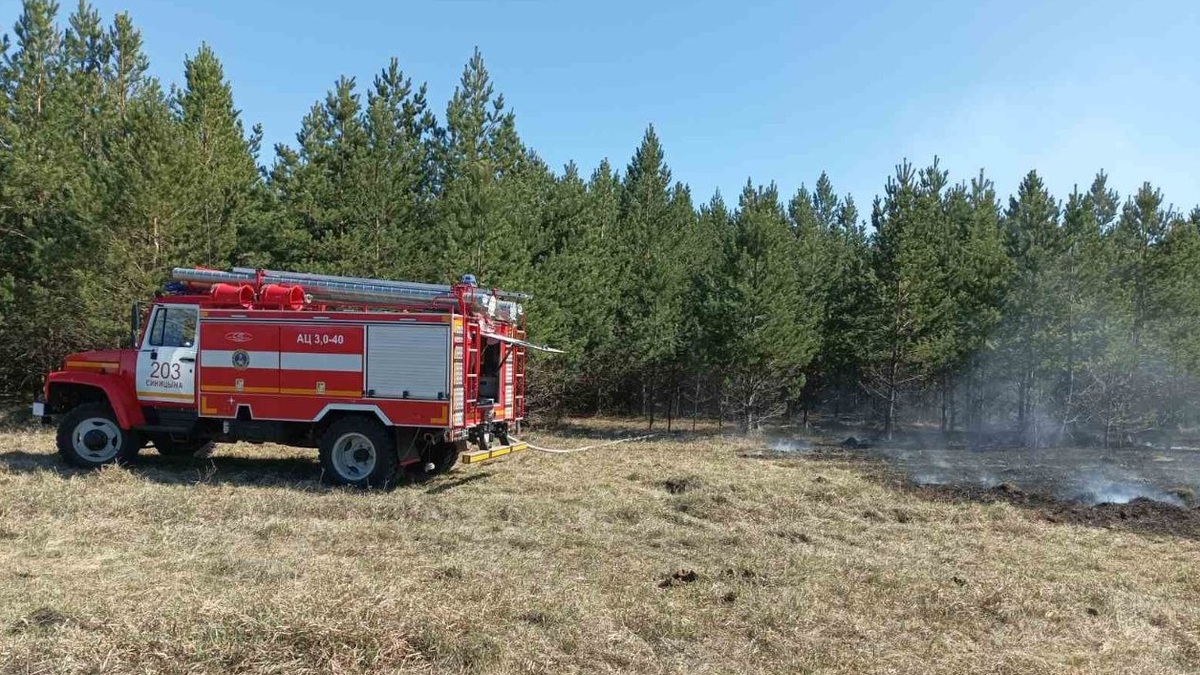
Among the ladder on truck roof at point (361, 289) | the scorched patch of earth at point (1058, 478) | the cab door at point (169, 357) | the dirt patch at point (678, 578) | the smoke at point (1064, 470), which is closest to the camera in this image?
the dirt patch at point (678, 578)

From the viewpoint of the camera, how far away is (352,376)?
444 inches

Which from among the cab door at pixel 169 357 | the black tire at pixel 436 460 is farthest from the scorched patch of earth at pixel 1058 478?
the cab door at pixel 169 357

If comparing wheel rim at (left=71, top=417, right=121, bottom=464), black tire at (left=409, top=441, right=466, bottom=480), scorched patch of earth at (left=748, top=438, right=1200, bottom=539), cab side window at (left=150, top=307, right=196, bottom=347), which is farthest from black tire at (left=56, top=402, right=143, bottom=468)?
scorched patch of earth at (left=748, top=438, right=1200, bottom=539)

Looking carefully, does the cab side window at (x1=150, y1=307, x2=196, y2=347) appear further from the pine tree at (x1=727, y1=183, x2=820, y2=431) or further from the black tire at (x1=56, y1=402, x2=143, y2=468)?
the pine tree at (x1=727, y1=183, x2=820, y2=431)

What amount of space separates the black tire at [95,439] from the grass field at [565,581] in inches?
25.9

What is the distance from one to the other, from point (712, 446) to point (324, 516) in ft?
40.2

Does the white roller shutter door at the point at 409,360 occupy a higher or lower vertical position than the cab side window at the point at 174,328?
lower

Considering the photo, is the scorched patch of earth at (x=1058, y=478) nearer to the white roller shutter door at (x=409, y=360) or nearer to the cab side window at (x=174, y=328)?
the white roller shutter door at (x=409, y=360)

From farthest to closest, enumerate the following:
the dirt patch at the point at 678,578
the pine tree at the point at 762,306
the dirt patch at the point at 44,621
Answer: the pine tree at the point at 762,306
the dirt patch at the point at 678,578
the dirt patch at the point at 44,621

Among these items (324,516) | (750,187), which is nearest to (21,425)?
(324,516)

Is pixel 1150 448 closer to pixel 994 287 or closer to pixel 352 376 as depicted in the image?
pixel 994 287

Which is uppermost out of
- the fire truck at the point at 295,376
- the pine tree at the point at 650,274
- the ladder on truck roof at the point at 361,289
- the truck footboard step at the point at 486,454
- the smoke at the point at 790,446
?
the pine tree at the point at 650,274

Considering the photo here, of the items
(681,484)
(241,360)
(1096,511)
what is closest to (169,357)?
(241,360)

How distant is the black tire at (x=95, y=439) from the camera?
39.2 feet
